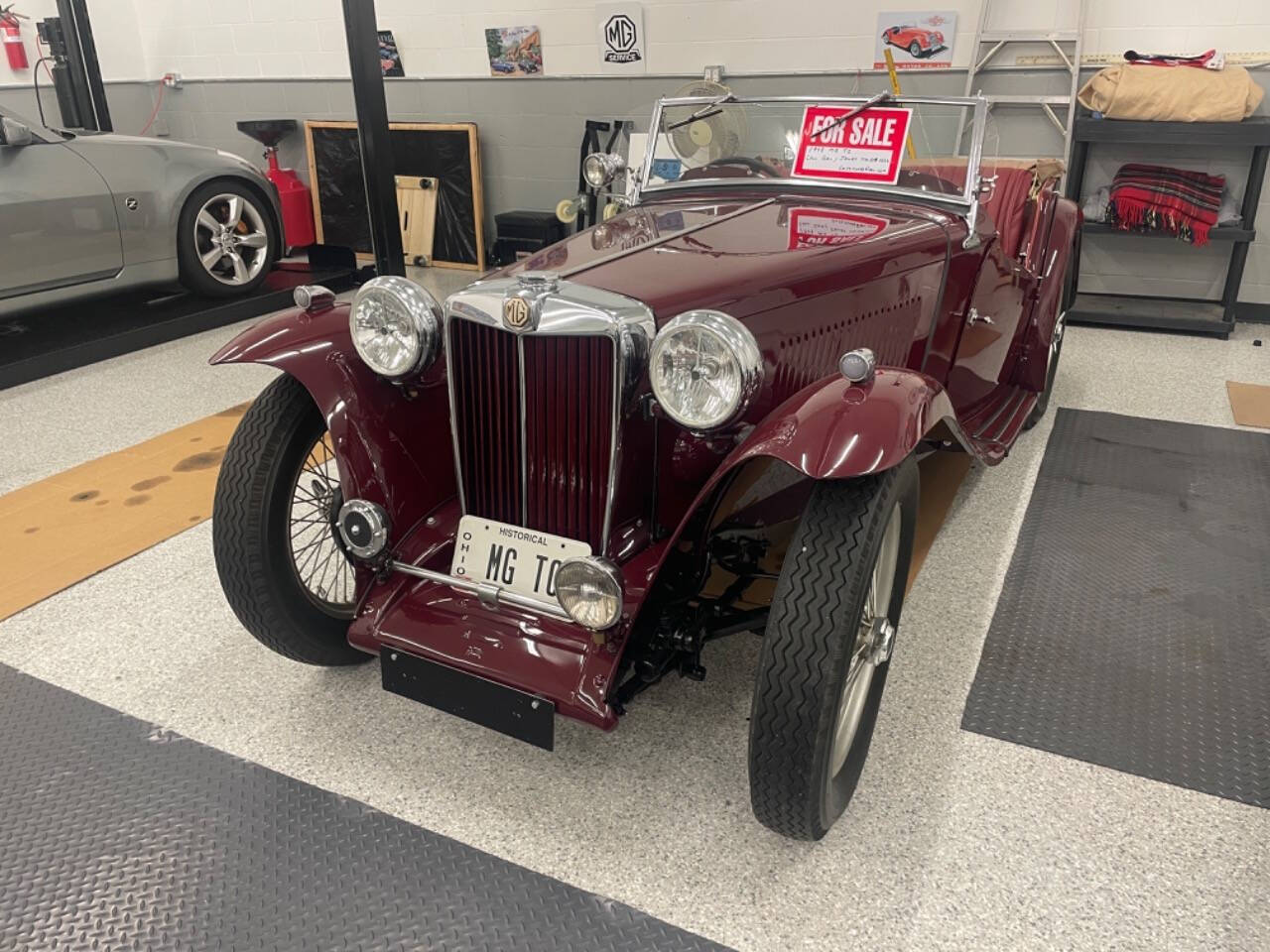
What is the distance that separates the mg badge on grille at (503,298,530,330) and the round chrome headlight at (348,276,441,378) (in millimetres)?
244

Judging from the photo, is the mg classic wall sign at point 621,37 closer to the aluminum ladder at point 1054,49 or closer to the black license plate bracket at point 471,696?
the aluminum ladder at point 1054,49

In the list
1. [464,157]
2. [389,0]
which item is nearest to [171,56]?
[389,0]

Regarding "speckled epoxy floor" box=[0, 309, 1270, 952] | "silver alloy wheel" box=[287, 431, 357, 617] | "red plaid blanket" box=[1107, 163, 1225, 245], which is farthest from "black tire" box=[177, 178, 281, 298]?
"red plaid blanket" box=[1107, 163, 1225, 245]

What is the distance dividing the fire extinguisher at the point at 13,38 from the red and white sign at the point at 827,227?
7.07 m

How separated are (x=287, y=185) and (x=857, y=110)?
5.52m

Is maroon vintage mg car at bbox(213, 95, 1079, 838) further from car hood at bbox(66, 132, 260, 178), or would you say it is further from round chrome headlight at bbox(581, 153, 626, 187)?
car hood at bbox(66, 132, 260, 178)

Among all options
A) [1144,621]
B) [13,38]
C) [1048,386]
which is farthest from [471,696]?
[13,38]

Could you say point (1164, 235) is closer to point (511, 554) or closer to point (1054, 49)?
point (1054, 49)

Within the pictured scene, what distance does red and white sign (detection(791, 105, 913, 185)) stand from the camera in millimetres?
2658

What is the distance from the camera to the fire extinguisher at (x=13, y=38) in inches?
268

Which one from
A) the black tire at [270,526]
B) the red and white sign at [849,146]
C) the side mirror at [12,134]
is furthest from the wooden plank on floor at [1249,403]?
the side mirror at [12,134]

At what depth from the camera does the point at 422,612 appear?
1.90m

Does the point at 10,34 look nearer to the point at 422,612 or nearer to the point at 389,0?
the point at 389,0

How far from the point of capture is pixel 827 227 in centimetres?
239
